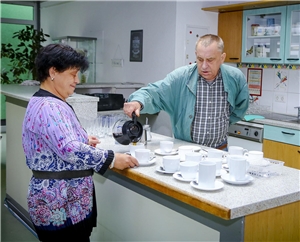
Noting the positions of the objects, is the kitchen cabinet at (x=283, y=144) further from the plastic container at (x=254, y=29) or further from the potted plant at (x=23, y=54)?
the potted plant at (x=23, y=54)

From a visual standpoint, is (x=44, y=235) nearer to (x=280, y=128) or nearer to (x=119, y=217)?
(x=119, y=217)

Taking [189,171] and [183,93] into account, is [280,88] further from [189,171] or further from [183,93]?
[189,171]

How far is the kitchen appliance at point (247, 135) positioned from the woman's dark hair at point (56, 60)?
271 centimetres

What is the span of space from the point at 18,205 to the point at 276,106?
3013 mm

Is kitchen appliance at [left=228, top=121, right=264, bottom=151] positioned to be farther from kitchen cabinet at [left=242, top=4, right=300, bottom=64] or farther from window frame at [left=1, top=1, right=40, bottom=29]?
window frame at [left=1, top=1, right=40, bottom=29]

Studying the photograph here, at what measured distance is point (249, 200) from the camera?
1630 millimetres

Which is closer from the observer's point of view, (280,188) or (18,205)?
(280,188)

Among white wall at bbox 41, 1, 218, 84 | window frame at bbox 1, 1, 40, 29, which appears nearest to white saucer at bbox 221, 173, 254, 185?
white wall at bbox 41, 1, 218, 84

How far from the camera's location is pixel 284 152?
13.2ft

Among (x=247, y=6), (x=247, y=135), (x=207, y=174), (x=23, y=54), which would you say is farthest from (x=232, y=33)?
(x=23, y=54)

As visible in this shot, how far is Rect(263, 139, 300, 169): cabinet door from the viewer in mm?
3908

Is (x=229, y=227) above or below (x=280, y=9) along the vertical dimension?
below

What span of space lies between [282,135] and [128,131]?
218 centimetres

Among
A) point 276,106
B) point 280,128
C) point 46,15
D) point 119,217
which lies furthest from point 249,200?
point 46,15
